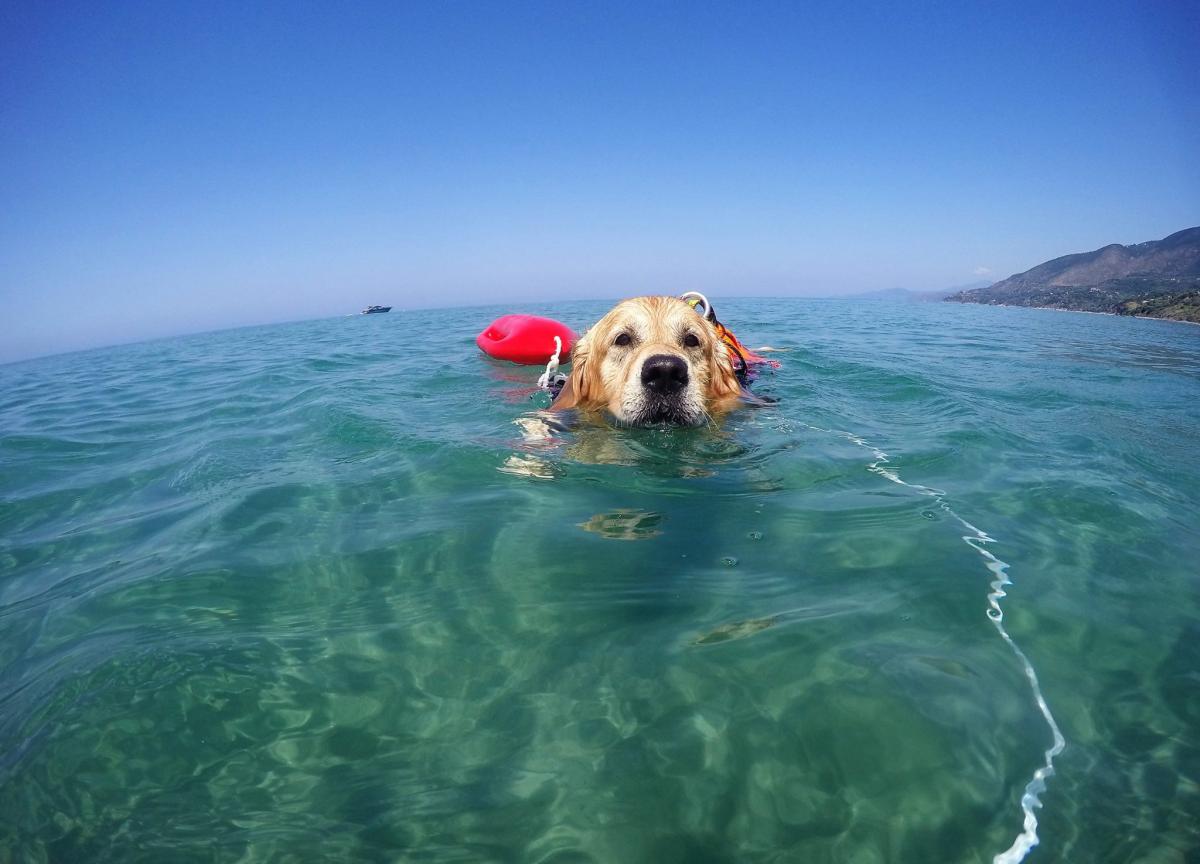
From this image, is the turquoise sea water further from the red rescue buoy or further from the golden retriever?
the red rescue buoy

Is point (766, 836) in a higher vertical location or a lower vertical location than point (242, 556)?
lower

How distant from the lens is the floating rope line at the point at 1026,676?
5.28 feet

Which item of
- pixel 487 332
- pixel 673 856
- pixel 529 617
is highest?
pixel 487 332

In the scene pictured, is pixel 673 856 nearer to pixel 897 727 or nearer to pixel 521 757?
pixel 521 757

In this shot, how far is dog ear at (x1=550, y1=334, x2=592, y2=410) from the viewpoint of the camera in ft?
20.8

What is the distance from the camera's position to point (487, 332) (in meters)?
11.5

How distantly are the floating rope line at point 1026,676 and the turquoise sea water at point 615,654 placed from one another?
0.01 meters

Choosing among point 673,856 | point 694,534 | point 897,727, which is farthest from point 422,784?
point 694,534

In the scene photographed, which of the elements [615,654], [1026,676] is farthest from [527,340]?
[1026,676]

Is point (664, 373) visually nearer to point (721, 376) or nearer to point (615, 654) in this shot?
point (721, 376)

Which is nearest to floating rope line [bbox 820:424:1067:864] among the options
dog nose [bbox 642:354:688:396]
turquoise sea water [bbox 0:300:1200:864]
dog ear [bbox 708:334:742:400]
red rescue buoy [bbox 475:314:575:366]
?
turquoise sea water [bbox 0:300:1200:864]

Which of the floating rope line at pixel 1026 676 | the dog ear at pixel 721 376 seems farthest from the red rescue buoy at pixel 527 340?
the floating rope line at pixel 1026 676

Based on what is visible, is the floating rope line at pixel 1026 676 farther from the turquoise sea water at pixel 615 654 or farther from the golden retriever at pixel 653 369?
the golden retriever at pixel 653 369

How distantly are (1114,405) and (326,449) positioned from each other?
874 centimetres
